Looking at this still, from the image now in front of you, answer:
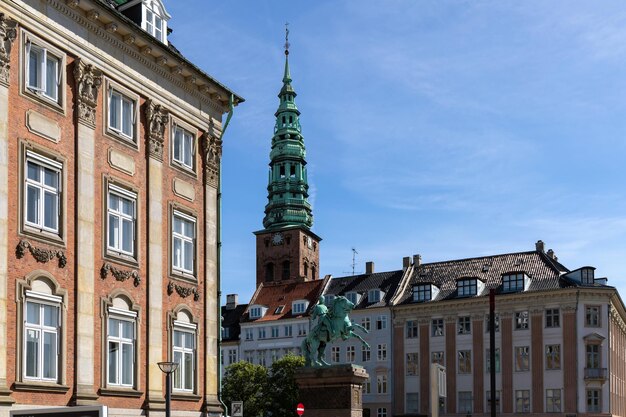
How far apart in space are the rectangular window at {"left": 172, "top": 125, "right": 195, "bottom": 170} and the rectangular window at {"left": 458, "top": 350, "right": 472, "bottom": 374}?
5826 cm

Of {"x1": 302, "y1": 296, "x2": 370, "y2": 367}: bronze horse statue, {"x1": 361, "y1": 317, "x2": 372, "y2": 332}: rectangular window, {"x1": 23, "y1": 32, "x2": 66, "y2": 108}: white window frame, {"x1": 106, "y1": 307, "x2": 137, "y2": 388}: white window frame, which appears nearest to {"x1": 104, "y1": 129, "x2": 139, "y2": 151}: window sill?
{"x1": 23, "y1": 32, "x2": 66, "y2": 108}: white window frame

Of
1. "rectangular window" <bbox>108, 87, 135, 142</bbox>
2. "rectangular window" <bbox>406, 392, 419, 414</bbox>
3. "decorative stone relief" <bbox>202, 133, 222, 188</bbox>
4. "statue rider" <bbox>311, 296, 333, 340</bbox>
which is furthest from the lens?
"rectangular window" <bbox>406, 392, 419, 414</bbox>

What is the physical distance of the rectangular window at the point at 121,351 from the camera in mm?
26359

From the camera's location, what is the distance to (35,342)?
23375mm

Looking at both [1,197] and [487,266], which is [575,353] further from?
[1,197]

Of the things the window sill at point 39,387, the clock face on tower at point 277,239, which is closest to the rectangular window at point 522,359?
the clock face on tower at point 277,239

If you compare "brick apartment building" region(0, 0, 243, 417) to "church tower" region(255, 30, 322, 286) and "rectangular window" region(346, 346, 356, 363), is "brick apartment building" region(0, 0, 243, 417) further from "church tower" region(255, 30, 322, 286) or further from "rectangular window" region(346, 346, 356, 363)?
"church tower" region(255, 30, 322, 286)

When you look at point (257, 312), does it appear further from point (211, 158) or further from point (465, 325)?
point (211, 158)

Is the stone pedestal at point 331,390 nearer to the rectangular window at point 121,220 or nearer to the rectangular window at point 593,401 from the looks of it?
the rectangular window at point 121,220

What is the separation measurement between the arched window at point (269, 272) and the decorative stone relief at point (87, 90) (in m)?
93.5

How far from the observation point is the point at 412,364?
3487 inches

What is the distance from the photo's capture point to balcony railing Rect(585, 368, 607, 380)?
78500 mm

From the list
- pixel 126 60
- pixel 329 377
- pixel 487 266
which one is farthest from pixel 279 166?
pixel 126 60

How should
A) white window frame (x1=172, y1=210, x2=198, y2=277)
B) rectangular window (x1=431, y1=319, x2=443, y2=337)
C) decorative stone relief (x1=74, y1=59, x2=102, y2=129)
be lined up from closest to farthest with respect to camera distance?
decorative stone relief (x1=74, y1=59, x2=102, y2=129)
white window frame (x1=172, y1=210, x2=198, y2=277)
rectangular window (x1=431, y1=319, x2=443, y2=337)
